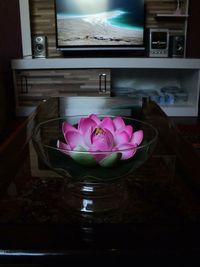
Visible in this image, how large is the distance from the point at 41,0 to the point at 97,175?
3009 mm

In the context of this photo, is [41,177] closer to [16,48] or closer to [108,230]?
[108,230]

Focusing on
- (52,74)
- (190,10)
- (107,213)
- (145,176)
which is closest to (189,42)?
(190,10)

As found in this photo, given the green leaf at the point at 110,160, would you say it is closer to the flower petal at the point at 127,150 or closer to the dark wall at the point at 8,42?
the flower petal at the point at 127,150

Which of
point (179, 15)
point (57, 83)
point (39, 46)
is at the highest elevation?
point (179, 15)

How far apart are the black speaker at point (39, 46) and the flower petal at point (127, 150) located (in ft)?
9.26

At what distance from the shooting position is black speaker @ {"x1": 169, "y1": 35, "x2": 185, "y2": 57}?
3131 millimetres

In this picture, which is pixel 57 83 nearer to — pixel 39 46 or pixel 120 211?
pixel 39 46

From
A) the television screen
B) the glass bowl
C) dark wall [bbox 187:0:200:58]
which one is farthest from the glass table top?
dark wall [bbox 187:0:200:58]

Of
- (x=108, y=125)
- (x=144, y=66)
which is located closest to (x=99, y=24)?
(x=144, y=66)

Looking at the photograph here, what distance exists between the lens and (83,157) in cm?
54

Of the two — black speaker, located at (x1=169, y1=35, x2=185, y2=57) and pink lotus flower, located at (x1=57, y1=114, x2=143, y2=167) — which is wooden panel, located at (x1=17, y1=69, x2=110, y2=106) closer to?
black speaker, located at (x1=169, y1=35, x2=185, y2=57)

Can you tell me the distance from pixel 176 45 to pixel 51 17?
4.19ft

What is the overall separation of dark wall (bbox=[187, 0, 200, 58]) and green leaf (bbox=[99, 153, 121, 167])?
3015 millimetres

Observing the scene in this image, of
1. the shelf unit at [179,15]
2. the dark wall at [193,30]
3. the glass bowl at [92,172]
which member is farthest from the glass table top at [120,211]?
the dark wall at [193,30]
